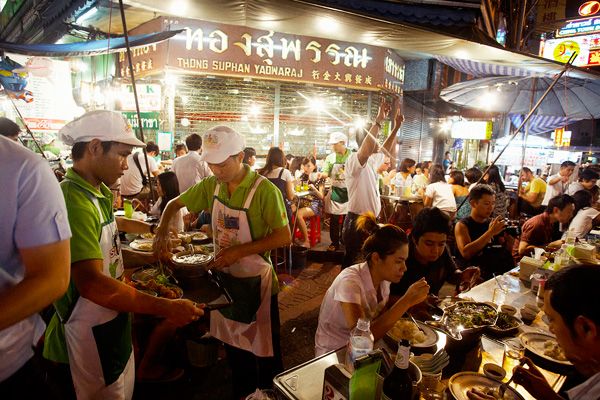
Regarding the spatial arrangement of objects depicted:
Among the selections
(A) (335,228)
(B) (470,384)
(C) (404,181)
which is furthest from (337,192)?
(B) (470,384)

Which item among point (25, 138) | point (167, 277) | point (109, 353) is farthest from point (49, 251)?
point (25, 138)

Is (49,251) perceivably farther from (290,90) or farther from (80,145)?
(290,90)

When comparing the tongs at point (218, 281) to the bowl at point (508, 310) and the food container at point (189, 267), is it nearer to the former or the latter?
the food container at point (189, 267)

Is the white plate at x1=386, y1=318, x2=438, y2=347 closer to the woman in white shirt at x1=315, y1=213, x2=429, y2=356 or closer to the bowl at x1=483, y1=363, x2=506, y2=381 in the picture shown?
the woman in white shirt at x1=315, y1=213, x2=429, y2=356

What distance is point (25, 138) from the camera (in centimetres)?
1004

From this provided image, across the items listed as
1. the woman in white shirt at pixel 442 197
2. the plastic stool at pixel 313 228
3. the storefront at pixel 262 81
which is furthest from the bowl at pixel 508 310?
the storefront at pixel 262 81

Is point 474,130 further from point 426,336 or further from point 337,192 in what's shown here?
point 426,336

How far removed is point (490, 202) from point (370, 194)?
219 centimetres

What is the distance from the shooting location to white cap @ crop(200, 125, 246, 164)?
286 cm

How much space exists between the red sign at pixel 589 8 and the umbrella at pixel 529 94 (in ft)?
27.2

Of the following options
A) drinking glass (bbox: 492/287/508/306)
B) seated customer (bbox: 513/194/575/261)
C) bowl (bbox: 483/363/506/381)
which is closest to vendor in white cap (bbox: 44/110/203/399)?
bowl (bbox: 483/363/506/381)

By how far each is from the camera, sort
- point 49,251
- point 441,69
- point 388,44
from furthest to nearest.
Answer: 1. point 441,69
2. point 388,44
3. point 49,251

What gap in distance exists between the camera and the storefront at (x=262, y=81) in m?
9.98

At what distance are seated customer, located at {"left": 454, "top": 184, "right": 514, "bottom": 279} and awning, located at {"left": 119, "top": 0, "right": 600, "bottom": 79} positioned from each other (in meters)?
1.73
